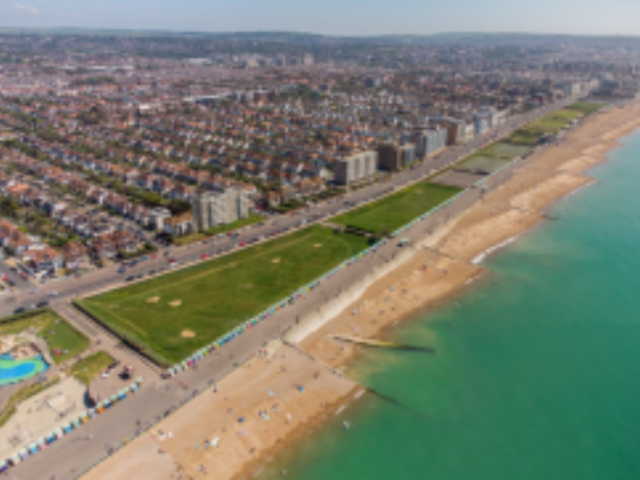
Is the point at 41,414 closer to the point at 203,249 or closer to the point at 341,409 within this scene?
the point at 341,409

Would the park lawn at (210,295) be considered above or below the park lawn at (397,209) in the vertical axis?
below

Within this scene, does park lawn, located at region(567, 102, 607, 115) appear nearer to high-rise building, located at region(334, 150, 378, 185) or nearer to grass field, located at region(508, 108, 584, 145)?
grass field, located at region(508, 108, 584, 145)

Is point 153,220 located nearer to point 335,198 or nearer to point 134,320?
point 134,320

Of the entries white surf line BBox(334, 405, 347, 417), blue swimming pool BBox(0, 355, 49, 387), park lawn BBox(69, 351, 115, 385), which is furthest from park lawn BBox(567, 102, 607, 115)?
blue swimming pool BBox(0, 355, 49, 387)

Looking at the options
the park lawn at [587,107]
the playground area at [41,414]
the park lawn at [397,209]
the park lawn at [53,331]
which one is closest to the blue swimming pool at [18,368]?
the park lawn at [53,331]

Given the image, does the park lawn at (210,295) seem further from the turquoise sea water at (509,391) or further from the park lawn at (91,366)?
the turquoise sea water at (509,391)
